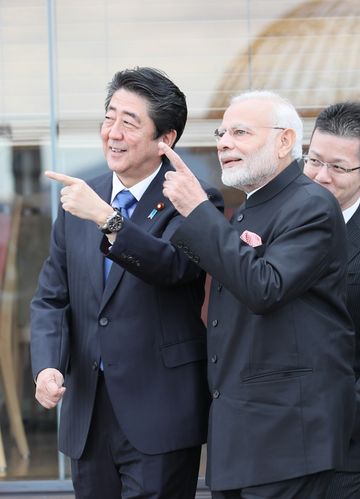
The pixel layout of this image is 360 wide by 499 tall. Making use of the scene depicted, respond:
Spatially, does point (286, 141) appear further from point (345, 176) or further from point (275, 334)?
point (275, 334)

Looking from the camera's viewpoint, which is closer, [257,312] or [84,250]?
[257,312]

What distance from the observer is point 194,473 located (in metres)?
3.43

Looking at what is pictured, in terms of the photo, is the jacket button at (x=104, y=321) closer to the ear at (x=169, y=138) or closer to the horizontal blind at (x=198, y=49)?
the ear at (x=169, y=138)

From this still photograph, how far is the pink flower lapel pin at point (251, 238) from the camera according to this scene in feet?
9.54

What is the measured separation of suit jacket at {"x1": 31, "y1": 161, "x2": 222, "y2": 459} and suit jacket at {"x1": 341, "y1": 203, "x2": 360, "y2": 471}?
47 centimetres

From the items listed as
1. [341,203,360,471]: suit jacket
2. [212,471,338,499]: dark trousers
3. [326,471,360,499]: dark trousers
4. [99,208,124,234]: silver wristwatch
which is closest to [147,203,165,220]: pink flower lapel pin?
[99,208,124,234]: silver wristwatch

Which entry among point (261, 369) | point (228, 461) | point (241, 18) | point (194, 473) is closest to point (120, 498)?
point (194, 473)

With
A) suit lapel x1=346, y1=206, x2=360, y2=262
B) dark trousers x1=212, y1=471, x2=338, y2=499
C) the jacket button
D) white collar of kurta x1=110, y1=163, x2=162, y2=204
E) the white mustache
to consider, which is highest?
the white mustache

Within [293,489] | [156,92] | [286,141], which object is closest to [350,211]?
[286,141]

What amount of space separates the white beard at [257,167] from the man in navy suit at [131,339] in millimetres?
335

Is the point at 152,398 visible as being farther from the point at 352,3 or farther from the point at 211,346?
the point at 352,3

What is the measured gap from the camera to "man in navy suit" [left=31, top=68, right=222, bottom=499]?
3.27 meters

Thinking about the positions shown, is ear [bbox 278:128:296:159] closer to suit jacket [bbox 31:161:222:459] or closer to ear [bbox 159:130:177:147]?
suit jacket [bbox 31:161:222:459]

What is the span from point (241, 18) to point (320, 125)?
203cm
